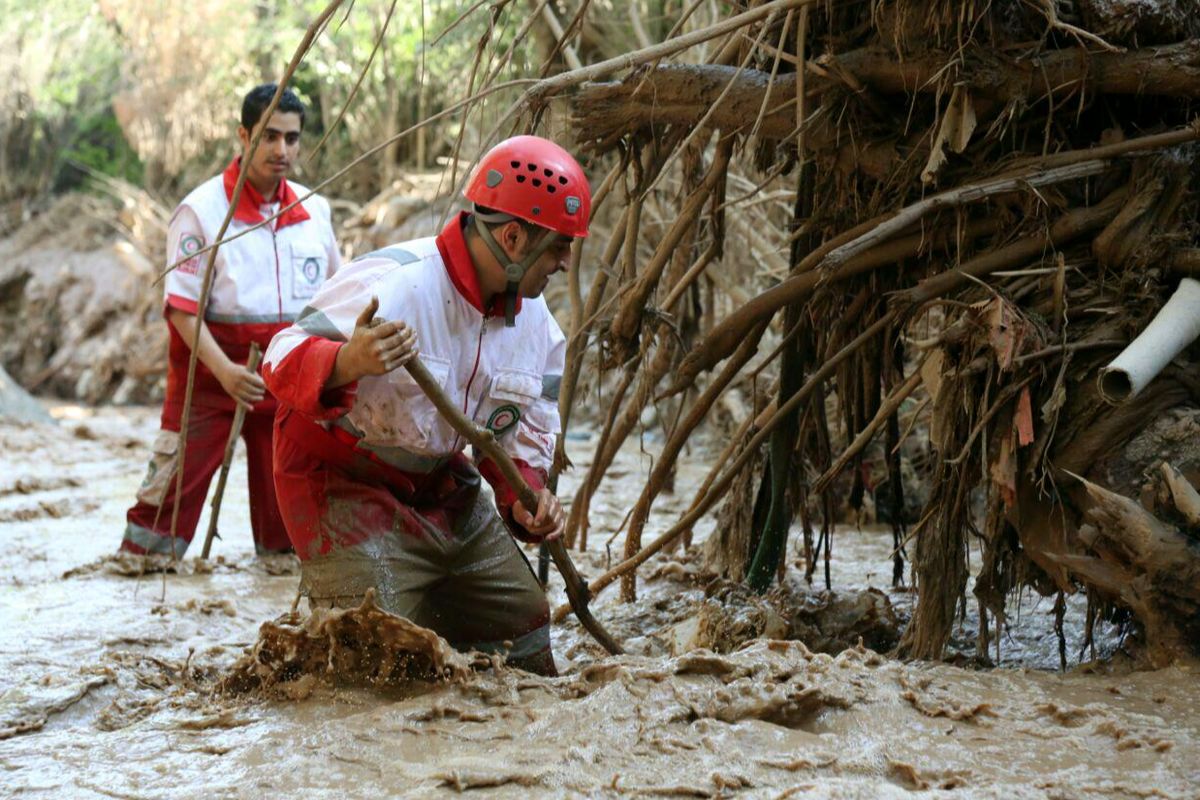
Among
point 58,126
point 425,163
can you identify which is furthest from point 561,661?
point 58,126

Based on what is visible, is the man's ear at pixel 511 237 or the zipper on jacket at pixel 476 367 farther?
the zipper on jacket at pixel 476 367

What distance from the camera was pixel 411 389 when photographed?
10.5 feet

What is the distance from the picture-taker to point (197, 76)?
12688mm

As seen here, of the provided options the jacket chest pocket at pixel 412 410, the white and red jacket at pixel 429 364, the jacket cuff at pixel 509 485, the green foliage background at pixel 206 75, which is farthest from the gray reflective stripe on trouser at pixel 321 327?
the green foliage background at pixel 206 75

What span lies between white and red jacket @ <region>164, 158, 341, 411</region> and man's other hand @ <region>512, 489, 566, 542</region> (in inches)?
77.0

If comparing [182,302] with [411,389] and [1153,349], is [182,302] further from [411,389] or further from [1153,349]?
[1153,349]

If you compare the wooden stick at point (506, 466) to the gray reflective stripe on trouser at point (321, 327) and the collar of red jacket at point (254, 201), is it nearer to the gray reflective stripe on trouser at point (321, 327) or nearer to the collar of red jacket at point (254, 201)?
the gray reflective stripe on trouser at point (321, 327)

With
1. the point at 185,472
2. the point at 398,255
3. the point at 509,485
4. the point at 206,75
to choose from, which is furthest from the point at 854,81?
the point at 206,75

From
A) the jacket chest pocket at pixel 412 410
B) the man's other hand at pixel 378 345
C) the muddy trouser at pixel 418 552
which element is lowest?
the muddy trouser at pixel 418 552

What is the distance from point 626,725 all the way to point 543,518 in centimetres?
74

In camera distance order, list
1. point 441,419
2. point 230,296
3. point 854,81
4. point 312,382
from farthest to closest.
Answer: point 230,296 < point 854,81 < point 441,419 < point 312,382

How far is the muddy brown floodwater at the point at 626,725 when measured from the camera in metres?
2.47

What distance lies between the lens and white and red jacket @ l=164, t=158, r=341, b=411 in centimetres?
487

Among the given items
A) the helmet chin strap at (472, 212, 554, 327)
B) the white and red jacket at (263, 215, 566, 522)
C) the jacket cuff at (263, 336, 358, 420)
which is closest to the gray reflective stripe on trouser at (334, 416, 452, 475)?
the white and red jacket at (263, 215, 566, 522)
